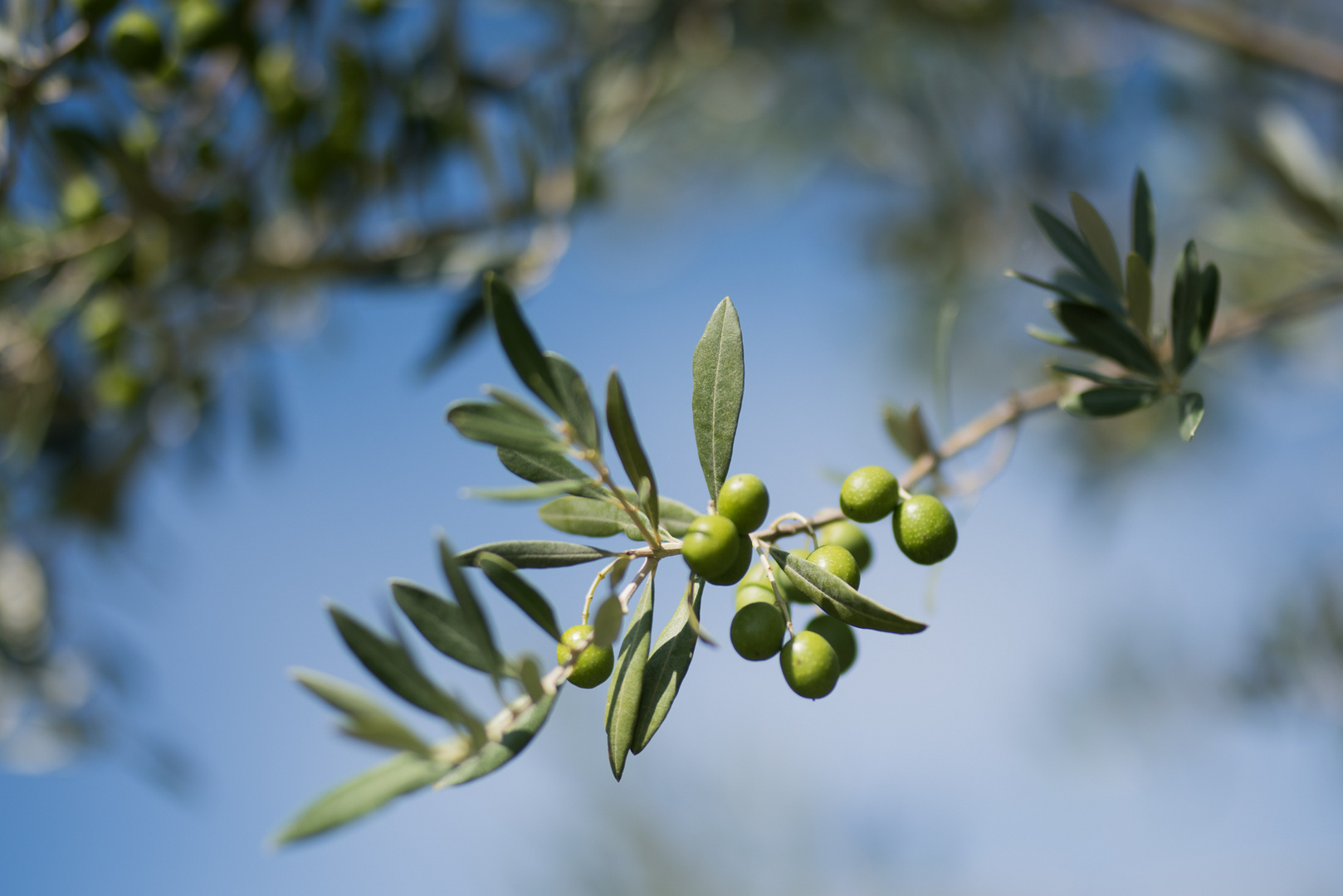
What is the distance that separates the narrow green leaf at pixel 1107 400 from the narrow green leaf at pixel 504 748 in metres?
0.56

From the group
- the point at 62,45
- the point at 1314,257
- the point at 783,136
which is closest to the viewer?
the point at 62,45

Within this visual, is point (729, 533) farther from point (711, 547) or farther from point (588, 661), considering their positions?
point (588, 661)

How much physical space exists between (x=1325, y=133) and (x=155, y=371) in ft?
12.3

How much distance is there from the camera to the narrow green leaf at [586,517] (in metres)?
0.64

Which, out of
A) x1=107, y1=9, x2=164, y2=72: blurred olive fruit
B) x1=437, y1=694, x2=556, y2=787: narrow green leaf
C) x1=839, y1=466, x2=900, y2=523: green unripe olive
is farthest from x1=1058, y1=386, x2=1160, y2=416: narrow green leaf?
x1=107, y1=9, x2=164, y2=72: blurred olive fruit

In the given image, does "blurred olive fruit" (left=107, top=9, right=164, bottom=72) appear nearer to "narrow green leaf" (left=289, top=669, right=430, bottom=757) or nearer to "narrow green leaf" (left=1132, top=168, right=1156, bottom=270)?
"narrow green leaf" (left=289, top=669, right=430, bottom=757)

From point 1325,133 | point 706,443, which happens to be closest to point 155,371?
point 706,443

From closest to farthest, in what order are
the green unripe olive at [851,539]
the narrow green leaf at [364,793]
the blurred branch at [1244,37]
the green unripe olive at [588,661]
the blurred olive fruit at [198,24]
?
1. the narrow green leaf at [364,793]
2. the green unripe olive at [588,661]
3. the green unripe olive at [851,539]
4. the blurred olive fruit at [198,24]
5. the blurred branch at [1244,37]

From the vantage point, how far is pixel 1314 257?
1354 mm

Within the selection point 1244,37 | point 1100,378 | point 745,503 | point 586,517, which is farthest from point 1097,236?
point 1244,37

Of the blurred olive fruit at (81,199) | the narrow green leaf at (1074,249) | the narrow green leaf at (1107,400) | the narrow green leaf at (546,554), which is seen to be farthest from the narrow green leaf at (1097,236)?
the blurred olive fruit at (81,199)

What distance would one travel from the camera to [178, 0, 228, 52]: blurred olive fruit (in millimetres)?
1259

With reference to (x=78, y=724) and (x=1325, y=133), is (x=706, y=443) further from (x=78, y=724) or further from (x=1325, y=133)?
(x=1325, y=133)

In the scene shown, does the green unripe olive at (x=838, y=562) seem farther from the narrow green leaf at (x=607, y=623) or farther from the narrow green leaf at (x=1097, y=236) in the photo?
the narrow green leaf at (x=1097, y=236)
